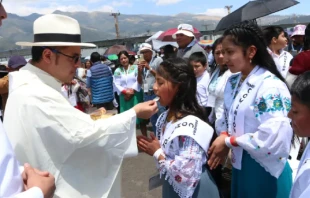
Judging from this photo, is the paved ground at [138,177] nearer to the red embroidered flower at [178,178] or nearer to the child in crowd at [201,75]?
the child in crowd at [201,75]

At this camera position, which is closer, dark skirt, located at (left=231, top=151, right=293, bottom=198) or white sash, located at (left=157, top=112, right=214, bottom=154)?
white sash, located at (left=157, top=112, right=214, bottom=154)

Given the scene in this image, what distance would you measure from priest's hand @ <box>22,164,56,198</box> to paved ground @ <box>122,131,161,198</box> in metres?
2.90

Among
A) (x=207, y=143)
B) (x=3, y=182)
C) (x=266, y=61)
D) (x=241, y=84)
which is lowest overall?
(x=207, y=143)

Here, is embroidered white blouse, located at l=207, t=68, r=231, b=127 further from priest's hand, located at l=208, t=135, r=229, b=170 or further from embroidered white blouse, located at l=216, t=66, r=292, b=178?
embroidered white blouse, located at l=216, t=66, r=292, b=178

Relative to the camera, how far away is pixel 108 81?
7.27 metres

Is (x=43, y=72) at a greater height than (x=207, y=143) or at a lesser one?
greater

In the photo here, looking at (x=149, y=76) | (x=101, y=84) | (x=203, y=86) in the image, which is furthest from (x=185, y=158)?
(x=101, y=84)

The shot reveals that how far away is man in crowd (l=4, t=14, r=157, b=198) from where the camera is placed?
1.85 meters

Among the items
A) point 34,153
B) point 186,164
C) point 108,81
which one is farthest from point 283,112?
point 108,81

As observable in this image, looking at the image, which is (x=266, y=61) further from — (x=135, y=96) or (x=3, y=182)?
(x=135, y=96)

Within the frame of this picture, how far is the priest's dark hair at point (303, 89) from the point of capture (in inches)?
62.9

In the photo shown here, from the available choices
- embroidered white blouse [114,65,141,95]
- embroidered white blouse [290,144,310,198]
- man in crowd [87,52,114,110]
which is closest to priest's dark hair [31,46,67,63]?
embroidered white blouse [290,144,310,198]

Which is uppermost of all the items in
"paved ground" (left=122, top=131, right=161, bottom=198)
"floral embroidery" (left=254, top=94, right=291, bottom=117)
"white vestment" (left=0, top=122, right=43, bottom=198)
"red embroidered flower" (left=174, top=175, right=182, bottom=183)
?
"floral embroidery" (left=254, top=94, right=291, bottom=117)

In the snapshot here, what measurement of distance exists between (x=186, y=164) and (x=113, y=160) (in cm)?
48
